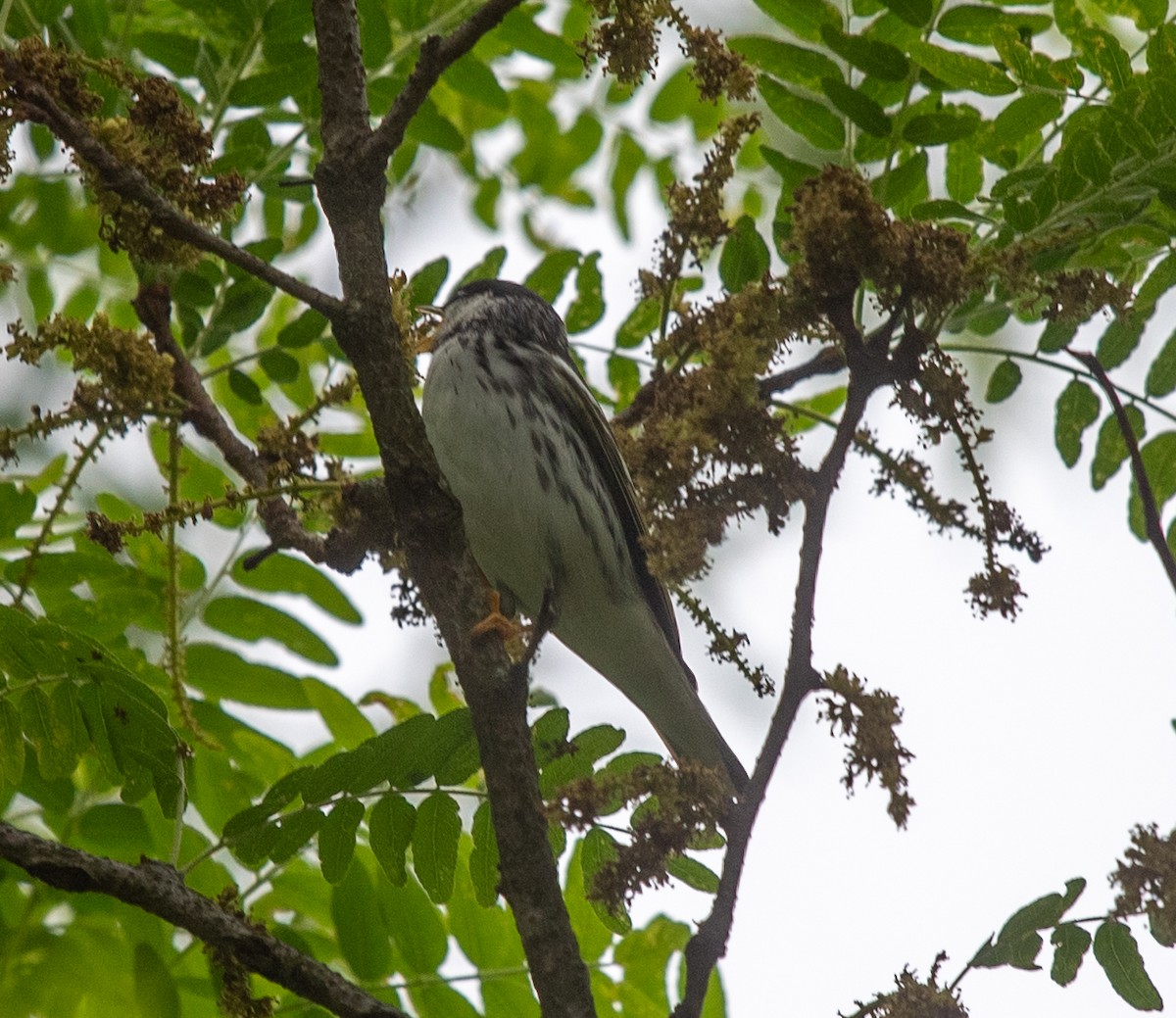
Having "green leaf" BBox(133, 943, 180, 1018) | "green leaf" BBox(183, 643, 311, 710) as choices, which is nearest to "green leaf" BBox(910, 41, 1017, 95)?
"green leaf" BBox(183, 643, 311, 710)

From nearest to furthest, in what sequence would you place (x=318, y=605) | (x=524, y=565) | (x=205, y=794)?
(x=205, y=794)
(x=318, y=605)
(x=524, y=565)

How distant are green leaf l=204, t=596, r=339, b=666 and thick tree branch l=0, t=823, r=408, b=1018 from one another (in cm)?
133

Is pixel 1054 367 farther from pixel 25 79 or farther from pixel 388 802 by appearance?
pixel 25 79

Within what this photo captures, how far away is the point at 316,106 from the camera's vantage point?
3.85 metres

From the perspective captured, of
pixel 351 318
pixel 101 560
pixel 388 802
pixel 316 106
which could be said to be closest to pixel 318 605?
pixel 101 560

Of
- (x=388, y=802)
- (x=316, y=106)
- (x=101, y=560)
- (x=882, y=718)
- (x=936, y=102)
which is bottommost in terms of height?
(x=882, y=718)

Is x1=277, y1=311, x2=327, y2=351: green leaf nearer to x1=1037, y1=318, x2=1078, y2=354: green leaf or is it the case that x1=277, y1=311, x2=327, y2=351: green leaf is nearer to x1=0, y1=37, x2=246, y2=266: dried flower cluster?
x1=0, y1=37, x2=246, y2=266: dried flower cluster

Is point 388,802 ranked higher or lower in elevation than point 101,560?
lower

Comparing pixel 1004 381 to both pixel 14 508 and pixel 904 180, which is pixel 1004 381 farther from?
pixel 14 508

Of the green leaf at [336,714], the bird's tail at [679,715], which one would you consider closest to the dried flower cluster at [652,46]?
the green leaf at [336,714]

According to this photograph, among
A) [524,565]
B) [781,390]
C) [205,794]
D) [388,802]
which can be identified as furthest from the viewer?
[524,565]

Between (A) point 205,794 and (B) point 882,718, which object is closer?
(B) point 882,718

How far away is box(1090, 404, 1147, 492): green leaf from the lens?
3.77m

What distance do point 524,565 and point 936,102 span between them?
1.86 m
